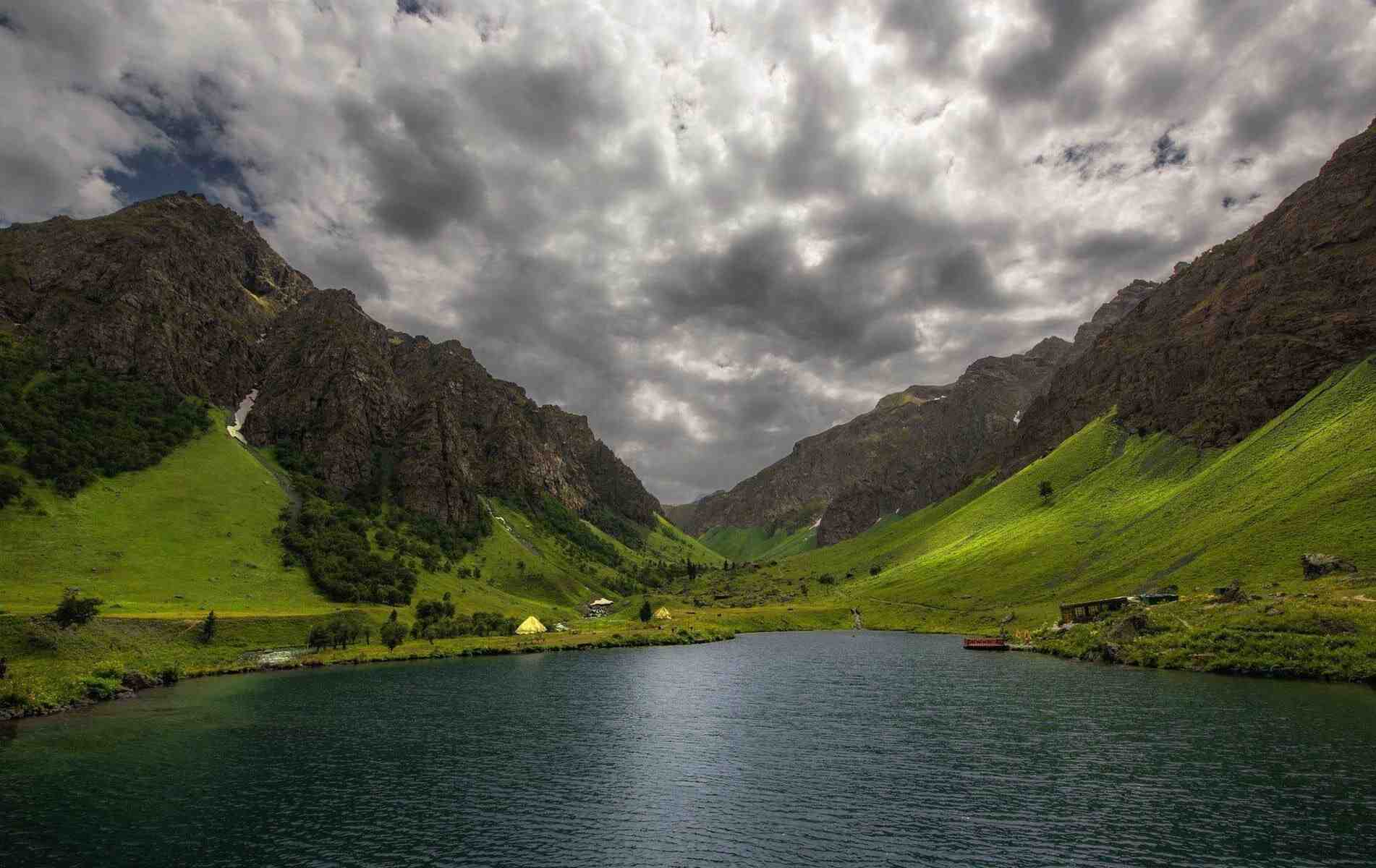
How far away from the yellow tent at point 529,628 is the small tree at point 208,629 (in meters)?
67.1

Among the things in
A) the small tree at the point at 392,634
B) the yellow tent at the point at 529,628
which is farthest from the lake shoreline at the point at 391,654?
the yellow tent at the point at 529,628

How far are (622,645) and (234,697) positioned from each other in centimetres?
8433

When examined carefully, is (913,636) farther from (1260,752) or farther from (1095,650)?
(1260,752)

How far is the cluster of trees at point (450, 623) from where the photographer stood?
159 m

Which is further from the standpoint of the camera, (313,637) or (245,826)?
(313,637)

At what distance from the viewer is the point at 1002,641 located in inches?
4894

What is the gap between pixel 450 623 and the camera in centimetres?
16425

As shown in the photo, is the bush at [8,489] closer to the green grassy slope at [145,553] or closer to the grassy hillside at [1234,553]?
the green grassy slope at [145,553]

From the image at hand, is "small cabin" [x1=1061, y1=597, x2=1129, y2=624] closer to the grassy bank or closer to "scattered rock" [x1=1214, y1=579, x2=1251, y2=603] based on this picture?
"scattered rock" [x1=1214, y1=579, x2=1251, y2=603]

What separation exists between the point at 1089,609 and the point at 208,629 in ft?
550

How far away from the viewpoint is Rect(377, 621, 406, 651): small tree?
13938 cm

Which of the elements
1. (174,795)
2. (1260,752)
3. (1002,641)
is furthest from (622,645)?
(1260,752)

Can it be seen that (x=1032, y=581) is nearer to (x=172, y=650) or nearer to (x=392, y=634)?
(x=392, y=634)

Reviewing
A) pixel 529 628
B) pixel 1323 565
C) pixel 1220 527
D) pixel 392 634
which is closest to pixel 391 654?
pixel 392 634
